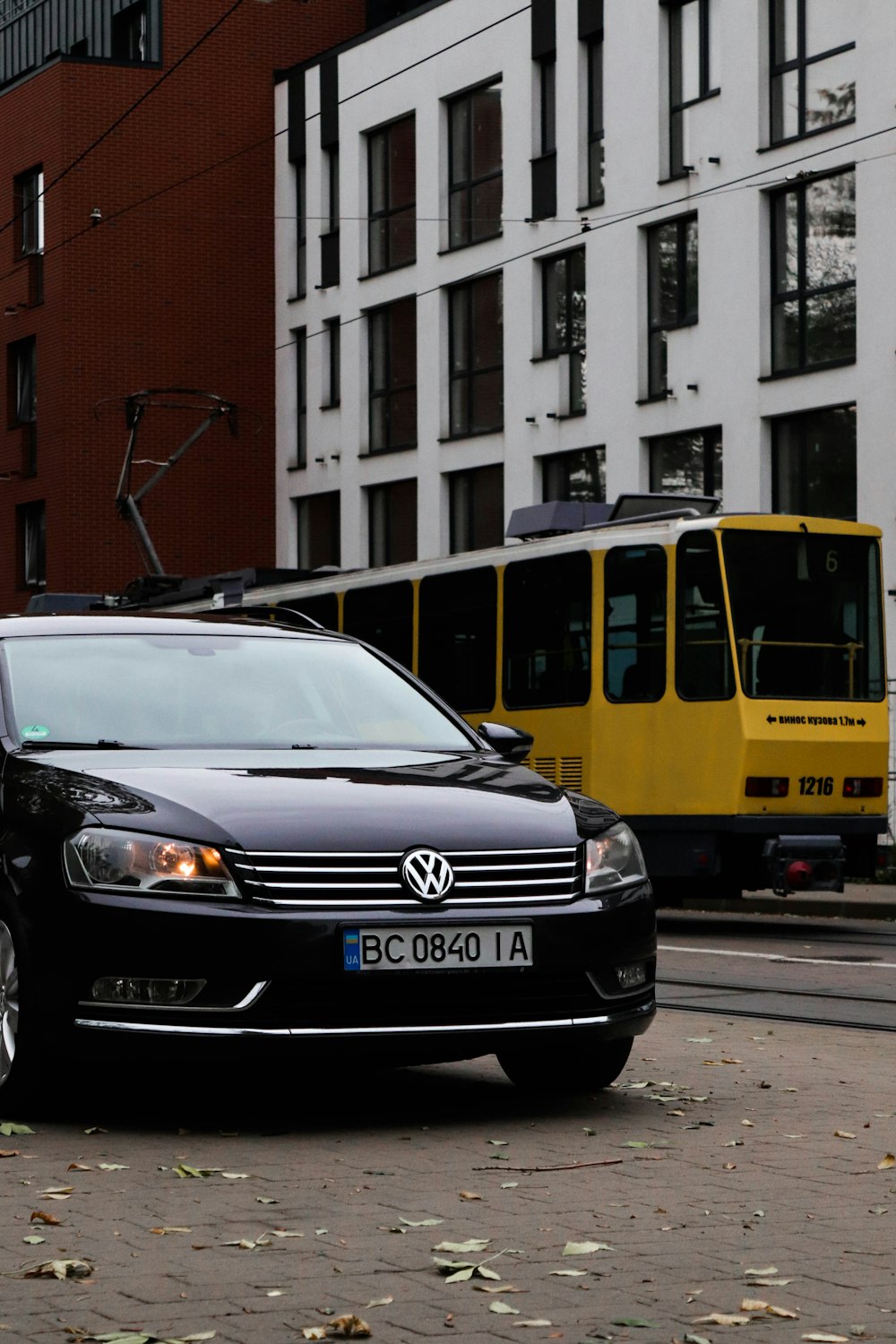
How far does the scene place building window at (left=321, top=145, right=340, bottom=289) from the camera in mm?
38844

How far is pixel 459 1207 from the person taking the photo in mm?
5648

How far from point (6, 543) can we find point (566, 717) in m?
25.6

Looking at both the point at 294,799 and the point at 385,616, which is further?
the point at 385,616

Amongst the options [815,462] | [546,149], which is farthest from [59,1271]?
[546,149]

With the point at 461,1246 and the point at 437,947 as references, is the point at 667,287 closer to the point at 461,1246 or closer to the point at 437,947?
the point at 437,947

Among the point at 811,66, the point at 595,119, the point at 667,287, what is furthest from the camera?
the point at 595,119

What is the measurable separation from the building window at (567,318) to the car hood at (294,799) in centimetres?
2513

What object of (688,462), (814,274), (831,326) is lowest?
(688,462)

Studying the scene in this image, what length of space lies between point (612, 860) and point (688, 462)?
23.3 meters

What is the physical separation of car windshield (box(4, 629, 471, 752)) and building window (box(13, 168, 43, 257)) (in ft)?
113

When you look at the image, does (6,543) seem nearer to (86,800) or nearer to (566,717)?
(566,717)

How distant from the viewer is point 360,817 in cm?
672

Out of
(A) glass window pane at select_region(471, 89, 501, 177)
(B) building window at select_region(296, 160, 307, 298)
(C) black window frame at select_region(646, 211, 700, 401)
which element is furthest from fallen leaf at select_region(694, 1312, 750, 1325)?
(B) building window at select_region(296, 160, 307, 298)

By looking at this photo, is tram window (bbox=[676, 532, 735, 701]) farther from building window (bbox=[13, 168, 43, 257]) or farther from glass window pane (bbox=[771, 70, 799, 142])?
building window (bbox=[13, 168, 43, 257])
